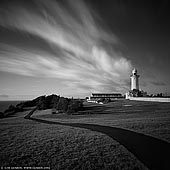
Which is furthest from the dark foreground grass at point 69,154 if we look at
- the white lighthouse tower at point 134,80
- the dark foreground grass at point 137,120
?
the white lighthouse tower at point 134,80

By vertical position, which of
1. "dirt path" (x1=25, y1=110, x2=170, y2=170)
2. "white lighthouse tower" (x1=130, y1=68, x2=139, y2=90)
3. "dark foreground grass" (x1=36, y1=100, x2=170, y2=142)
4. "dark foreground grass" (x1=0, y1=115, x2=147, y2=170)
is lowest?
"dark foreground grass" (x1=0, y1=115, x2=147, y2=170)

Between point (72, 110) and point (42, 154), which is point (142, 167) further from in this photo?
point (72, 110)

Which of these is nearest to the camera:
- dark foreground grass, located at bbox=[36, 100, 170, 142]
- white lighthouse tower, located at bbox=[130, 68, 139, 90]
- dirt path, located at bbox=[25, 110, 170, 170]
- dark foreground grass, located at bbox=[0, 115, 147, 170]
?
dirt path, located at bbox=[25, 110, 170, 170]

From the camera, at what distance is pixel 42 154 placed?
846 cm

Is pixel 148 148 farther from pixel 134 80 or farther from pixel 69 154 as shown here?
pixel 134 80

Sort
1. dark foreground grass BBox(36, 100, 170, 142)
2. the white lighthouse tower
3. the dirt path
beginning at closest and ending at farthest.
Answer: the dirt path < dark foreground grass BBox(36, 100, 170, 142) < the white lighthouse tower

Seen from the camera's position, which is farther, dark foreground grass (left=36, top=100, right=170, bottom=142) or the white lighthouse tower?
the white lighthouse tower

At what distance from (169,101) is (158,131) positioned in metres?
30.6

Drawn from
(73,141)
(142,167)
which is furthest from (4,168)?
(142,167)

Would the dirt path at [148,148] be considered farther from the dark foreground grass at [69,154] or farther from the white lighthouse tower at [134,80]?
the white lighthouse tower at [134,80]

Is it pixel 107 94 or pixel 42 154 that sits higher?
pixel 107 94

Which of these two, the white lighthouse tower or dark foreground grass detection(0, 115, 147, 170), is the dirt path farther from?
the white lighthouse tower

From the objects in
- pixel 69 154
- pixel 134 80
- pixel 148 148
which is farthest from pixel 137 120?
pixel 134 80

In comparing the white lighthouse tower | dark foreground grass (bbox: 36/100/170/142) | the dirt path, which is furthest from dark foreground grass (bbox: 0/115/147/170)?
the white lighthouse tower
